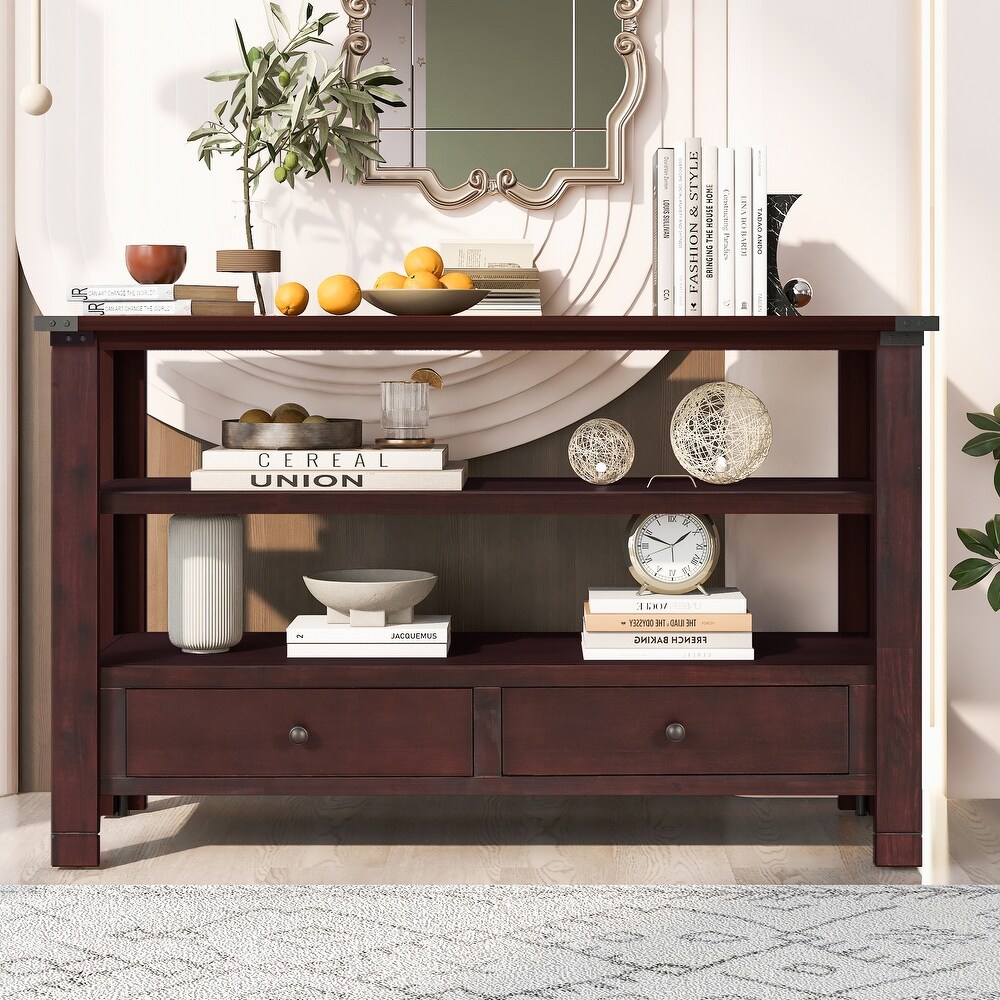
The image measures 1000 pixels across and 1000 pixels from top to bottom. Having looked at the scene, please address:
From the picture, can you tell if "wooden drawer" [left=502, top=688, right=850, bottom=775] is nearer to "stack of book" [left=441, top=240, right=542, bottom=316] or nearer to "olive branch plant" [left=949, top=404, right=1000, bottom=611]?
"olive branch plant" [left=949, top=404, right=1000, bottom=611]

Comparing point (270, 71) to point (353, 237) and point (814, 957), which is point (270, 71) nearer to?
point (353, 237)

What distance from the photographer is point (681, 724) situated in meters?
2.20

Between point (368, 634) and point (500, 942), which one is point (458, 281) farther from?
point (500, 942)

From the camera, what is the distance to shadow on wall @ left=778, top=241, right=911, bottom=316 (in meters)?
2.65

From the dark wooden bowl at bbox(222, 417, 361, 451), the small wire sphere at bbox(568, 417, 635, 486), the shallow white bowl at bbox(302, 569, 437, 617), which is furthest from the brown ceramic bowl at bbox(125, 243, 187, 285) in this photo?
the small wire sphere at bbox(568, 417, 635, 486)

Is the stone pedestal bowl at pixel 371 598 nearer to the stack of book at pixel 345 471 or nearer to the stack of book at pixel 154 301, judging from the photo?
the stack of book at pixel 345 471

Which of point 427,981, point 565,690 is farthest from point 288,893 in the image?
point 565,690

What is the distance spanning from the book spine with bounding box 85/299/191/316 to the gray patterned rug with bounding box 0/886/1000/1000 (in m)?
1.05

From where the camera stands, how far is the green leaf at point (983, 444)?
246 cm

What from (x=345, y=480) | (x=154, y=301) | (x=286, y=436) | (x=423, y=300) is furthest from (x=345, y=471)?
(x=154, y=301)

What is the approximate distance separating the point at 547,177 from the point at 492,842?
4.75 feet

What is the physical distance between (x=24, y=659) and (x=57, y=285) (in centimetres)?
87

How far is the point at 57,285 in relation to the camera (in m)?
2.67

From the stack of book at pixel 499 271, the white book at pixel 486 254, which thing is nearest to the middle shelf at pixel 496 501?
the stack of book at pixel 499 271
